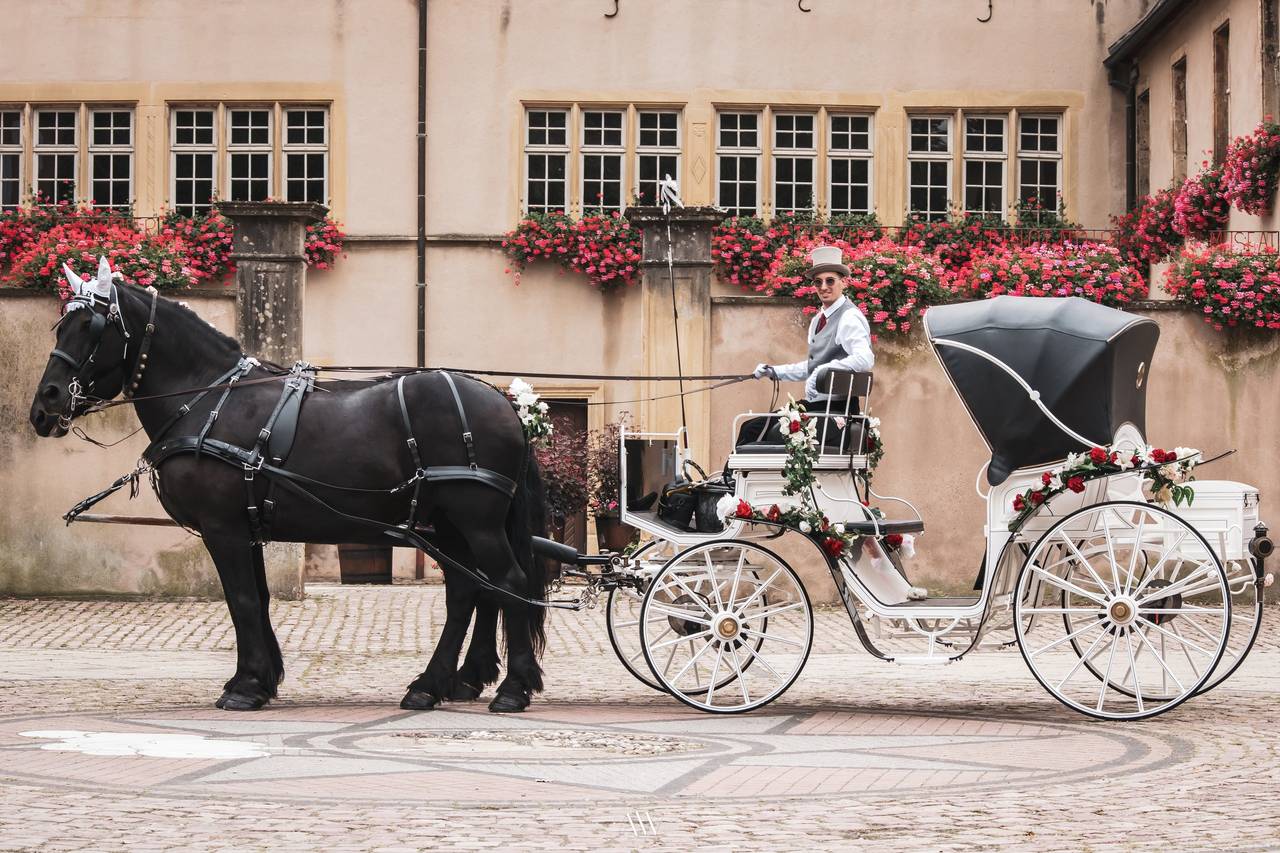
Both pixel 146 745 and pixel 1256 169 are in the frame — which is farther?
pixel 1256 169

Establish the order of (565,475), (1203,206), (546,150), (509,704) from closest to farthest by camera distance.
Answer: (509,704) < (565,475) < (1203,206) < (546,150)

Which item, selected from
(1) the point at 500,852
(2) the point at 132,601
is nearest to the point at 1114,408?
(1) the point at 500,852

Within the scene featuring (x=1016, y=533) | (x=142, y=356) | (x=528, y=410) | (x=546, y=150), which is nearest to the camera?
(x=1016, y=533)

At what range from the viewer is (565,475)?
16719mm

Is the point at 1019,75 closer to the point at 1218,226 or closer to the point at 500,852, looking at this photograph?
the point at 1218,226

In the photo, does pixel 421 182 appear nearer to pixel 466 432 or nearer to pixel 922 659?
pixel 466 432

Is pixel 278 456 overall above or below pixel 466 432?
below

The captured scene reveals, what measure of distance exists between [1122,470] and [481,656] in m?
3.55

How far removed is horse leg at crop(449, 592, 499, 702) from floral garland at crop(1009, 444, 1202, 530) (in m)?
2.93

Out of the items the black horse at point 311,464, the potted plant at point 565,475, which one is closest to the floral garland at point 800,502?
the black horse at point 311,464

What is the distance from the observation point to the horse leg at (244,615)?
9.36 meters

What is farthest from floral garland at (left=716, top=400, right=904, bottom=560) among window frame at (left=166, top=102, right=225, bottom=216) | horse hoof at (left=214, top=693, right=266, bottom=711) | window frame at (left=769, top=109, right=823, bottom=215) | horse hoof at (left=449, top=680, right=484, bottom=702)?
window frame at (left=166, top=102, right=225, bottom=216)

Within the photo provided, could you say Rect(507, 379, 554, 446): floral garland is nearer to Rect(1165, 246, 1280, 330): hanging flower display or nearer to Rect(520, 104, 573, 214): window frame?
Rect(1165, 246, 1280, 330): hanging flower display

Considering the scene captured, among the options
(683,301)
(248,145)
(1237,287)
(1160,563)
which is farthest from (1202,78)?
(1160,563)
